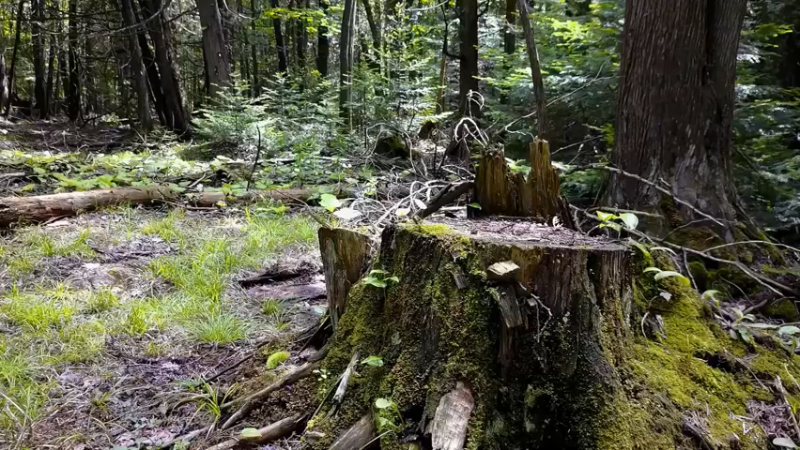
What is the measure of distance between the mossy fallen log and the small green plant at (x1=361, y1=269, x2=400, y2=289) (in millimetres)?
23

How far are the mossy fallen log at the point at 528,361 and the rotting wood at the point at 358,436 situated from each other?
0.12 feet

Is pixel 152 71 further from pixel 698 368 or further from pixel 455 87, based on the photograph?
pixel 698 368

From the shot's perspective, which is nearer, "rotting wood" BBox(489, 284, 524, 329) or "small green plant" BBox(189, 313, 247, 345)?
"rotting wood" BBox(489, 284, 524, 329)

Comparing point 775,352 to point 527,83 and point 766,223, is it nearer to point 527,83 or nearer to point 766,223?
point 766,223

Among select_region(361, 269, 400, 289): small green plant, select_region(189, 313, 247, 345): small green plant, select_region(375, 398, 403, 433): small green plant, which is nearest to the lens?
select_region(375, 398, 403, 433): small green plant

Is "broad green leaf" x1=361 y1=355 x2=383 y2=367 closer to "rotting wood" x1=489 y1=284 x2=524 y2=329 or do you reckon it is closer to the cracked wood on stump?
"rotting wood" x1=489 y1=284 x2=524 y2=329

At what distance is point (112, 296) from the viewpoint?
3445 millimetres

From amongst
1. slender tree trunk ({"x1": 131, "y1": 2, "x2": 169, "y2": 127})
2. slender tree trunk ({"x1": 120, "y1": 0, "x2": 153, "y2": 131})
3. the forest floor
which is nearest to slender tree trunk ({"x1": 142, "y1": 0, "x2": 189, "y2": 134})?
slender tree trunk ({"x1": 131, "y1": 2, "x2": 169, "y2": 127})

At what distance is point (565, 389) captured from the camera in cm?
185

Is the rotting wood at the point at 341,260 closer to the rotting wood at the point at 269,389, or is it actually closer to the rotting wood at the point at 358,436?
the rotting wood at the point at 269,389

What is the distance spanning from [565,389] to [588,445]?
19 cm

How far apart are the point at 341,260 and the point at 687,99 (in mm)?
3076

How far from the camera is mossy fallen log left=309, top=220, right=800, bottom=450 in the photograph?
6.00ft

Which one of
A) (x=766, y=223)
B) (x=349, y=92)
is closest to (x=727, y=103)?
(x=766, y=223)
